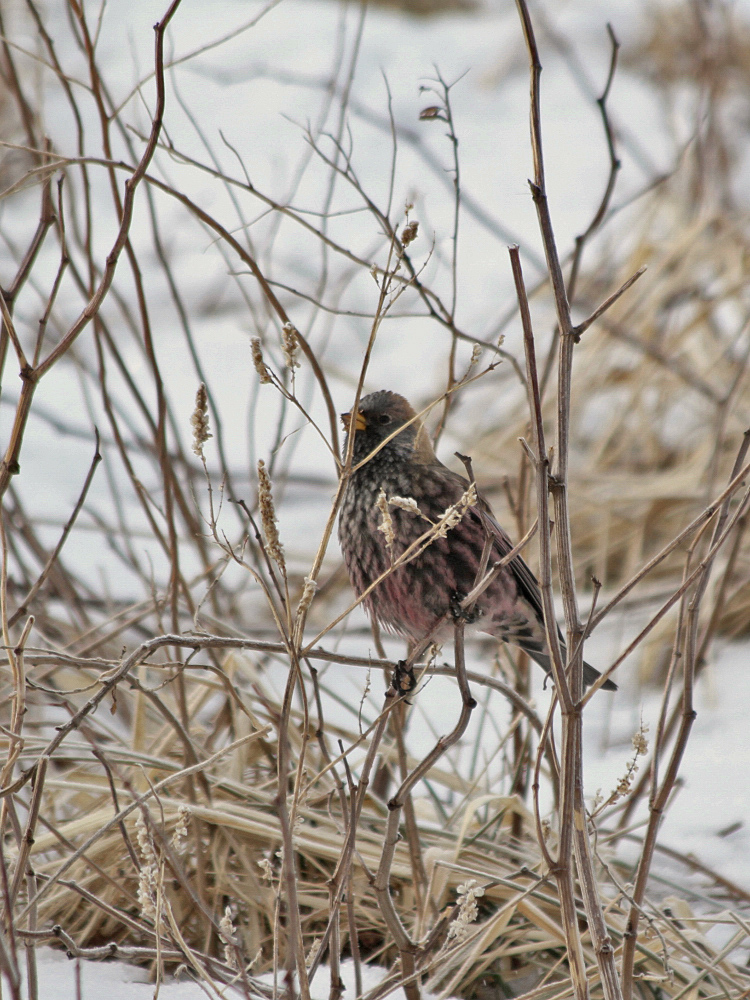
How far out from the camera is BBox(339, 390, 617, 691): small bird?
257 centimetres

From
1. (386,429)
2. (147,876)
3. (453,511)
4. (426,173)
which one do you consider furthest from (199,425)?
(426,173)

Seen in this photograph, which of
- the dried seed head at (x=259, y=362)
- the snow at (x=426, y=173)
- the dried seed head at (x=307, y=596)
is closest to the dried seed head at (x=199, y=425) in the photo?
the dried seed head at (x=259, y=362)

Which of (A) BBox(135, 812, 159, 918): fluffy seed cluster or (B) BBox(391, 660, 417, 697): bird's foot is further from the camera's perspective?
(B) BBox(391, 660, 417, 697): bird's foot

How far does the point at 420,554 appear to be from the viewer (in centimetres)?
246

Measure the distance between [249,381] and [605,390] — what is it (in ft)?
7.30

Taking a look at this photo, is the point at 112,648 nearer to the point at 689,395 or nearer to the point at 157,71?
the point at 157,71

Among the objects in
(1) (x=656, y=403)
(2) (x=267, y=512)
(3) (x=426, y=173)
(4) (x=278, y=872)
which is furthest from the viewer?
(3) (x=426, y=173)

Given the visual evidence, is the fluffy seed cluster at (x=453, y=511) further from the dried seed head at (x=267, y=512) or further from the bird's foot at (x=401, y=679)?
the bird's foot at (x=401, y=679)

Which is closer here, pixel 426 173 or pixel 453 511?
pixel 453 511

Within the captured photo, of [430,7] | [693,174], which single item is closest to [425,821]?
[693,174]

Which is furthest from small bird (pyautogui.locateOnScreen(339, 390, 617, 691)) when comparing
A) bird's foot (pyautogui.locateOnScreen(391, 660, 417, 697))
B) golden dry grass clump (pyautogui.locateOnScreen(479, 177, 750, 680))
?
golden dry grass clump (pyautogui.locateOnScreen(479, 177, 750, 680))

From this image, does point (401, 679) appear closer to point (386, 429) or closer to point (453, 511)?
point (386, 429)

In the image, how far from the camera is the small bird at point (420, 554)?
8.44 ft

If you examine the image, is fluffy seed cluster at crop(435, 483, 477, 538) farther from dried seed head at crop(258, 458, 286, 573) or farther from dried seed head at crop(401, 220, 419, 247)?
dried seed head at crop(401, 220, 419, 247)
